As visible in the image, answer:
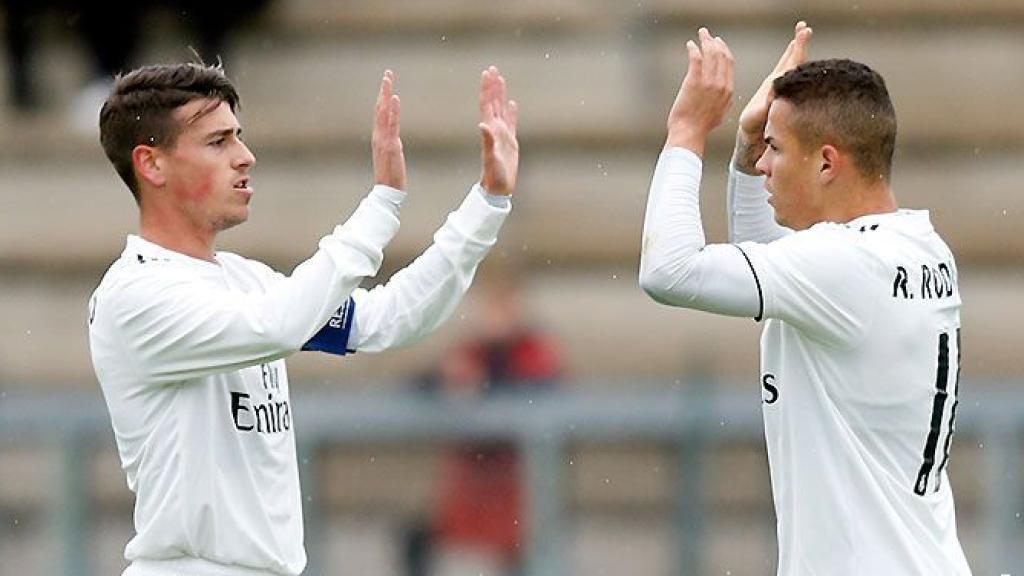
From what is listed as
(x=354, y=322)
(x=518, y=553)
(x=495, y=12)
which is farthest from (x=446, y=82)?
(x=354, y=322)

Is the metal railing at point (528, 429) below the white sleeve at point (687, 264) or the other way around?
below

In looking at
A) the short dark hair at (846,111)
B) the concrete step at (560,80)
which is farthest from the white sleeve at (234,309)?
the concrete step at (560,80)

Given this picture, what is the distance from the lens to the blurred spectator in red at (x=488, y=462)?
955 centimetres

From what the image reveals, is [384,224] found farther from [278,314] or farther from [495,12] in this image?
[495,12]

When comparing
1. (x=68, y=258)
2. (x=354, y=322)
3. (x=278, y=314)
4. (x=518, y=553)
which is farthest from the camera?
(x=68, y=258)

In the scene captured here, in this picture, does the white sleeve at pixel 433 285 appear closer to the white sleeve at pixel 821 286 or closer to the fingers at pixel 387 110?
the fingers at pixel 387 110

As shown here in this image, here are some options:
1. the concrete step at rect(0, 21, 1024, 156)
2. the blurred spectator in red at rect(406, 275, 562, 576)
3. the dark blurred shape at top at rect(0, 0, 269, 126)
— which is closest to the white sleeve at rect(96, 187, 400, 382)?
the blurred spectator in red at rect(406, 275, 562, 576)

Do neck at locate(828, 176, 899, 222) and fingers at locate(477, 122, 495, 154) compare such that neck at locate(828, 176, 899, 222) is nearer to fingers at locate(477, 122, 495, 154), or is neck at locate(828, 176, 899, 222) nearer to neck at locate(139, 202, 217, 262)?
fingers at locate(477, 122, 495, 154)

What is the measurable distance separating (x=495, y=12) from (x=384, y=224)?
293 inches

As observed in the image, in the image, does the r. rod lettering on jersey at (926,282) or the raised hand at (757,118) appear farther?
the raised hand at (757,118)

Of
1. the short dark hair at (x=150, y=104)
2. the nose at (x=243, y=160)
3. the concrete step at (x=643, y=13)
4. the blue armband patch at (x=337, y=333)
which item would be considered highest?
the concrete step at (x=643, y=13)

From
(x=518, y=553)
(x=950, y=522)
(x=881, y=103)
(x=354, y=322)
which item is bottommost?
(x=518, y=553)

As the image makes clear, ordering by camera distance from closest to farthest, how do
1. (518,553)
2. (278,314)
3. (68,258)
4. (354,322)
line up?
1. (278,314)
2. (354,322)
3. (518,553)
4. (68,258)

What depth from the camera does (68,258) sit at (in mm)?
12609
